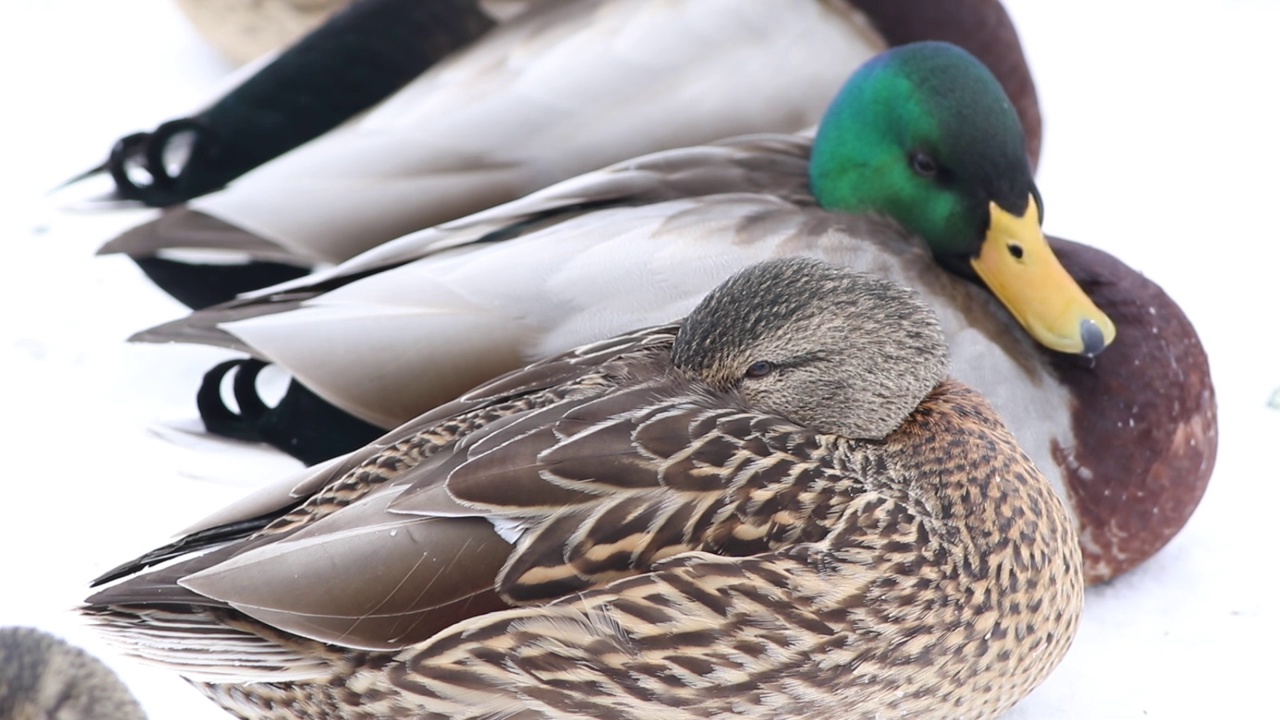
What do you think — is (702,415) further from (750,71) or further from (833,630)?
(750,71)

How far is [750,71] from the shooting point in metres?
3.32

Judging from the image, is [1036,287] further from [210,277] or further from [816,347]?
[210,277]

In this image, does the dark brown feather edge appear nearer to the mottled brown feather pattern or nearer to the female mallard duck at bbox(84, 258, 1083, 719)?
the female mallard duck at bbox(84, 258, 1083, 719)

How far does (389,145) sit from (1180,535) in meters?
1.82

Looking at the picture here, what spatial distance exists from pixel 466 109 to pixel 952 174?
1.08 metres

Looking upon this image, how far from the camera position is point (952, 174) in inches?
110

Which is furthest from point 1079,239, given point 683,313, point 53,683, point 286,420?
point 53,683

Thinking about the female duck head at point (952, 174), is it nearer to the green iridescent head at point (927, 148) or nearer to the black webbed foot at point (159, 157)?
the green iridescent head at point (927, 148)

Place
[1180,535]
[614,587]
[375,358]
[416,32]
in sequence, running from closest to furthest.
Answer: [614,587] < [375,358] < [1180,535] < [416,32]

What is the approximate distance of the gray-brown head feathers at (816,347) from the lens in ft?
6.94

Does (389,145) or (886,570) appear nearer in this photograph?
(886,570)

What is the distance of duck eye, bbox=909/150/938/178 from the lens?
2811 mm

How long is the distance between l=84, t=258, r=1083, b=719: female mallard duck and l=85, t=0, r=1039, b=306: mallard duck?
1053 millimetres

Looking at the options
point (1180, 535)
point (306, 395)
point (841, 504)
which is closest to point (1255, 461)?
point (1180, 535)
